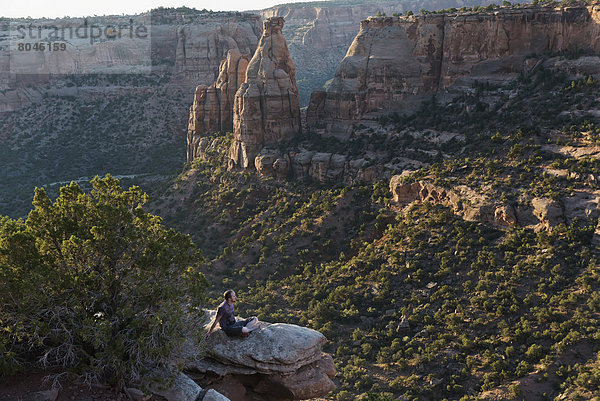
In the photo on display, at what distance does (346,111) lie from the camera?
57312 mm

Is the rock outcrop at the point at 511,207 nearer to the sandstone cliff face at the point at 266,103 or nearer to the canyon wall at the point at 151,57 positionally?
the sandstone cliff face at the point at 266,103

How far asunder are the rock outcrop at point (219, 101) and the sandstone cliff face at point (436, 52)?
13.1 meters

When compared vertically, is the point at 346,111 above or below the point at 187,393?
above

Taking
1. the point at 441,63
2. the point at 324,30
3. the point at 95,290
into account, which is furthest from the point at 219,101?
the point at 324,30

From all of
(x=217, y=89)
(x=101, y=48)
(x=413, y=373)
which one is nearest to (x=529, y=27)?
(x=413, y=373)

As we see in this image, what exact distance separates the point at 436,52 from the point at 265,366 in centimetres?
4067

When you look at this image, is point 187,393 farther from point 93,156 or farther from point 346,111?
point 93,156

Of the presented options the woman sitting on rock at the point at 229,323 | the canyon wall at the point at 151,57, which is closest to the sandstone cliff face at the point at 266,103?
the canyon wall at the point at 151,57

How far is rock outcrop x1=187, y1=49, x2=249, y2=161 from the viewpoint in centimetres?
6875

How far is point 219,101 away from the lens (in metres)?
70.5

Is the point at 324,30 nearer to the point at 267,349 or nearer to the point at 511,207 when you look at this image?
the point at 511,207

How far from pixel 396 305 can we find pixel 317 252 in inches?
429

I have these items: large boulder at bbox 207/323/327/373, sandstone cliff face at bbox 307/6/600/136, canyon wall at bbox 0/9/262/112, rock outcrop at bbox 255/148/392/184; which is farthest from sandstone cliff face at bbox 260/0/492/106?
large boulder at bbox 207/323/327/373

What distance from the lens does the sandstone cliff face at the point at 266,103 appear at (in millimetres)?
59625
